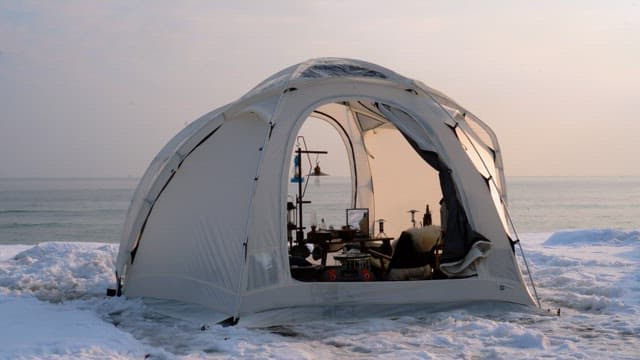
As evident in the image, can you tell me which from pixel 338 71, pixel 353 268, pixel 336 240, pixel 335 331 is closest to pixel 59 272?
pixel 336 240

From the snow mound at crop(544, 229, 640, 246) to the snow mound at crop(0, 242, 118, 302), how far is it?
10.5 metres

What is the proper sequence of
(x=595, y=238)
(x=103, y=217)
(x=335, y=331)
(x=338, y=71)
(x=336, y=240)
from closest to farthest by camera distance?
(x=335, y=331), (x=338, y=71), (x=336, y=240), (x=595, y=238), (x=103, y=217)

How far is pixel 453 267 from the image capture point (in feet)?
26.1

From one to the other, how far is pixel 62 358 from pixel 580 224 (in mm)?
31770

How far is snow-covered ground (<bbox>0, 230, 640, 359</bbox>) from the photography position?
6176 mm

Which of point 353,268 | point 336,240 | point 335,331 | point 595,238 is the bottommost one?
point 335,331

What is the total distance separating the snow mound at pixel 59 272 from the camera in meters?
9.61

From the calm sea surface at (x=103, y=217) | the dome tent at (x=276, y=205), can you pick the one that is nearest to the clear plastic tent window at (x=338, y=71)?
the dome tent at (x=276, y=205)

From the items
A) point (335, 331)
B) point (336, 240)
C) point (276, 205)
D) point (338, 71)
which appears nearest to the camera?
point (335, 331)

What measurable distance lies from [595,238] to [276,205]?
1212 cm

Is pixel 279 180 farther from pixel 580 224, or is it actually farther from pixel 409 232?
pixel 580 224

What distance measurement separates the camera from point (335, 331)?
6.97 m

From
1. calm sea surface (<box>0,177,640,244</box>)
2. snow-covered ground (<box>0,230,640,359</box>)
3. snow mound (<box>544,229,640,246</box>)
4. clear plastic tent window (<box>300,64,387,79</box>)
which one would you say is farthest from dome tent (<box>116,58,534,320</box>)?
calm sea surface (<box>0,177,640,244</box>)

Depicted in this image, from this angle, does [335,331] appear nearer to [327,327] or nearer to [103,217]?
[327,327]
